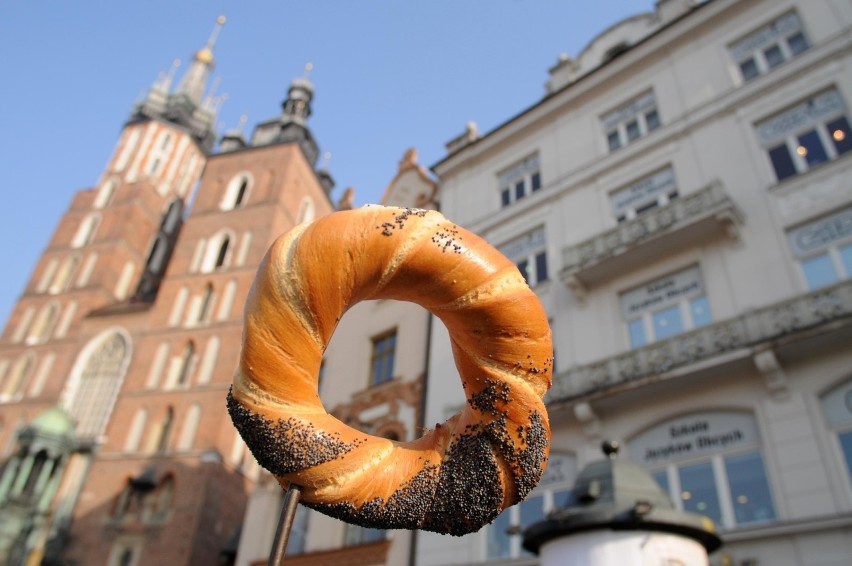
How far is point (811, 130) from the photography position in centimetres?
1323

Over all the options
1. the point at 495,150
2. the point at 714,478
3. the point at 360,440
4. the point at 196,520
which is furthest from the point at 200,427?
the point at 360,440

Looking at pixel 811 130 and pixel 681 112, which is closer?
pixel 811 130

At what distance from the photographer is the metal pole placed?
6.15 ft

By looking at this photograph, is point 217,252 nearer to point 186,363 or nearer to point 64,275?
point 186,363

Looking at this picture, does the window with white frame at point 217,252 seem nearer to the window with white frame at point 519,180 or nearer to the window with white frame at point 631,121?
the window with white frame at point 519,180

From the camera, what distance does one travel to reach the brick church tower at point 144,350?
1114 inches

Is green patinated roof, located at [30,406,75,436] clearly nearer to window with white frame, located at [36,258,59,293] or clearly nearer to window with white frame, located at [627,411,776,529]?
window with white frame, located at [36,258,59,293]

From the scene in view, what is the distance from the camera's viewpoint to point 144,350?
34.7 m

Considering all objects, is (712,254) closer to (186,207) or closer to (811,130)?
(811,130)

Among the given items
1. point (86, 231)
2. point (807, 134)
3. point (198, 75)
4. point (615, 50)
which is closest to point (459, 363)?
point (807, 134)

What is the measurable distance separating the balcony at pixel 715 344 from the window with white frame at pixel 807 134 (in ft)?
11.6

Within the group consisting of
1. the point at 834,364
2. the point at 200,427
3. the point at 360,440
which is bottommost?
the point at 360,440

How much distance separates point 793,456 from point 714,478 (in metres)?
1.36

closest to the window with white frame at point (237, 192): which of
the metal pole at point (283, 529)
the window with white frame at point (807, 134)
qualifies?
the window with white frame at point (807, 134)
